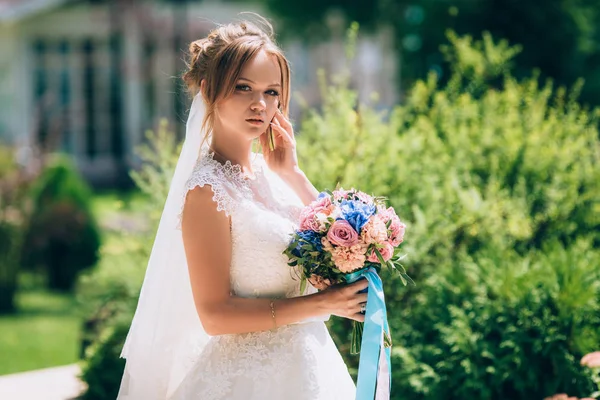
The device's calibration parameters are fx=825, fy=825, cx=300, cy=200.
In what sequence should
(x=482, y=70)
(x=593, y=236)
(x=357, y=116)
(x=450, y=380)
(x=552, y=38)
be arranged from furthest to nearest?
(x=552, y=38) < (x=482, y=70) < (x=593, y=236) < (x=357, y=116) < (x=450, y=380)

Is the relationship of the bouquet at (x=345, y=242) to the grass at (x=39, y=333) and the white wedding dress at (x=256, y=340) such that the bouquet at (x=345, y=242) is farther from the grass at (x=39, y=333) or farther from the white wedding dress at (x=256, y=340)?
the grass at (x=39, y=333)

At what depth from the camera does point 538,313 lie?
14.7 ft

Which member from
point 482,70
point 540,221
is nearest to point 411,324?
point 540,221

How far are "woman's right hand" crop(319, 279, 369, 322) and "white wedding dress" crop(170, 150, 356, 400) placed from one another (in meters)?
0.23

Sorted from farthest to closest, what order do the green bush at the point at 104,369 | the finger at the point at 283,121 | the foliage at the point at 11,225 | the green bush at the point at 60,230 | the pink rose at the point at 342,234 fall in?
the green bush at the point at 60,230 → the foliage at the point at 11,225 → the green bush at the point at 104,369 → the finger at the point at 283,121 → the pink rose at the point at 342,234

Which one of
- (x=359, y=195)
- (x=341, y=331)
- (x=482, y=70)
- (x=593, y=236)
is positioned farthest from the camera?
(x=482, y=70)

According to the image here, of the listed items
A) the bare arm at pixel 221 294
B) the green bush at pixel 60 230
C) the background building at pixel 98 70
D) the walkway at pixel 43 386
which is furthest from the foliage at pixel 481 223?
the background building at pixel 98 70

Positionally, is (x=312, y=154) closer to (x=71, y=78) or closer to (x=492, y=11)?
(x=492, y=11)

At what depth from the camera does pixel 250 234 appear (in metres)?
2.82

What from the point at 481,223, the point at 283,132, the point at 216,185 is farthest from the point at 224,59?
the point at 481,223

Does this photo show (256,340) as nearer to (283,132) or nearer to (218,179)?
(218,179)

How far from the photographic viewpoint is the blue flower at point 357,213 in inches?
107

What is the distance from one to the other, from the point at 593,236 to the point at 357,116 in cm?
207

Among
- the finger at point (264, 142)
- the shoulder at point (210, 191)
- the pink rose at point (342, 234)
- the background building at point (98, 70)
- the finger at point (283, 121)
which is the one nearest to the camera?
the pink rose at point (342, 234)
